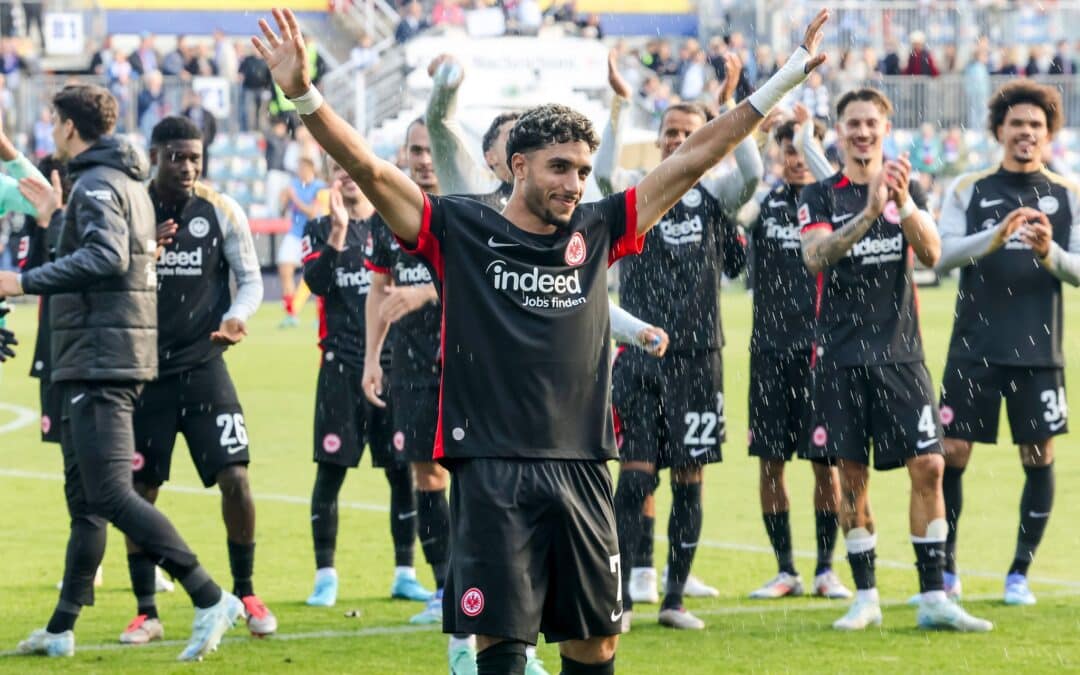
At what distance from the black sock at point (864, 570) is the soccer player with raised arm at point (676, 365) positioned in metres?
0.72

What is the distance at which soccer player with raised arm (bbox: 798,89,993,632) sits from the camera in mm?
8047

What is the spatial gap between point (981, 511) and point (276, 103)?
2121cm

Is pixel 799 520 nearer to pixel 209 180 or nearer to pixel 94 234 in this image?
pixel 94 234

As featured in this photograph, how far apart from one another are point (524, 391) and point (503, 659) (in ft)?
2.52

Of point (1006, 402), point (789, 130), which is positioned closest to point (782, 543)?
point (1006, 402)

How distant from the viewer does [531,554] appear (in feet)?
17.4

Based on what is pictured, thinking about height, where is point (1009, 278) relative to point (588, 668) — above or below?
above

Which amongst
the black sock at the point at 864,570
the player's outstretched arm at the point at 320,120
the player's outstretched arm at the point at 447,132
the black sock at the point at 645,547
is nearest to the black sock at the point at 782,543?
the black sock at the point at 645,547

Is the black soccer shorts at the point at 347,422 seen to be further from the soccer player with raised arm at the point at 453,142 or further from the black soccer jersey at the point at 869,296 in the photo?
the black soccer jersey at the point at 869,296

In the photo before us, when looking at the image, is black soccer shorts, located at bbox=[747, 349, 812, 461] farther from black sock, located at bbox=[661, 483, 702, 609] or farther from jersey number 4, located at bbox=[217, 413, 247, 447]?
jersey number 4, located at bbox=[217, 413, 247, 447]

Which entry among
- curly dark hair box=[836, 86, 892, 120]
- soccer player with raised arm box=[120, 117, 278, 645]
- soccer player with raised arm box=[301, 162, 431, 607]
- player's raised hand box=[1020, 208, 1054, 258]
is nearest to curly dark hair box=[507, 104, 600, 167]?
soccer player with raised arm box=[120, 117, 278, 645]

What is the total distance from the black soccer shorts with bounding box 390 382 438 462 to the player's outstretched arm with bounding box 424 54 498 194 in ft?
3.19

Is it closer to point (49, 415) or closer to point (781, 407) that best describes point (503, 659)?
point (781, 407)

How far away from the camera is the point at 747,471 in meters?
13.3
